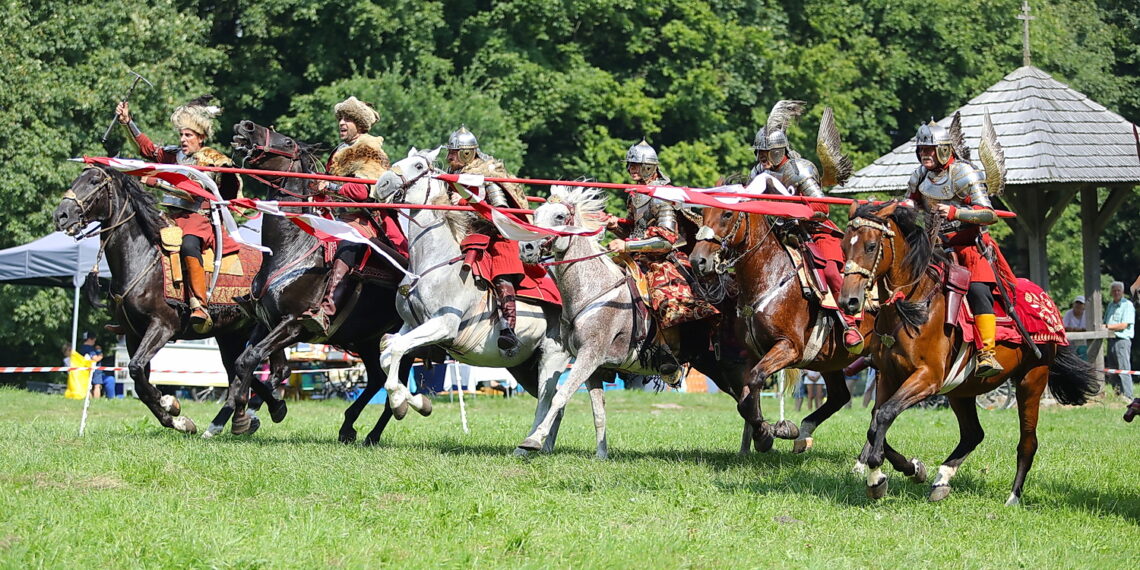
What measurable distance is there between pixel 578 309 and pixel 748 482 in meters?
2.28

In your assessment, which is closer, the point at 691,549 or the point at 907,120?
the point at 691,549

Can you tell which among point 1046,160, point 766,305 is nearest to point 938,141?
point 766,305

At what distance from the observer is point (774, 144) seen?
476 inches

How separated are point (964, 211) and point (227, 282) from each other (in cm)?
727

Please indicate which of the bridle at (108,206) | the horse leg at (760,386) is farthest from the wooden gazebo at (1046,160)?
the bridle at (108,206)

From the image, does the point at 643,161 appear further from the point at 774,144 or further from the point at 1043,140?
the point at 1043,140

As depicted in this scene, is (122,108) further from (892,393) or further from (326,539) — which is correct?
(892,393)

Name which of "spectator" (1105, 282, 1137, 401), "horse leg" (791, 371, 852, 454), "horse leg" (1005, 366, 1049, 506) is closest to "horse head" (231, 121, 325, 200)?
"horse leg" (791, 371, 852, 454)

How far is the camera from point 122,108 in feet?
44.1

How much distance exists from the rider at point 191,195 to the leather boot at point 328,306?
1.41m

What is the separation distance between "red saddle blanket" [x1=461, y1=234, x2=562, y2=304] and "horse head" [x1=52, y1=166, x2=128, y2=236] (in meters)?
3.76

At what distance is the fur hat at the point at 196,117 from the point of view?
45.6ft

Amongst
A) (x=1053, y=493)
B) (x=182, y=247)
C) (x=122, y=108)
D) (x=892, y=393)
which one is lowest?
(x=1053, y=493)

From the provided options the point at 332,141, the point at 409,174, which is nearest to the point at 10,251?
the point at 332,141
